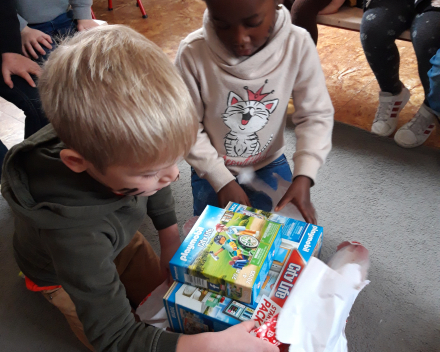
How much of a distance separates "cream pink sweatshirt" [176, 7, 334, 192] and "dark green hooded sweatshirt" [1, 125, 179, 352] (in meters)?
0.36

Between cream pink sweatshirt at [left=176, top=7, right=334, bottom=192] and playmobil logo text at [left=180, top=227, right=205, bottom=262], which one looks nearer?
playmobil logo text at [left=180, top=227, right=205, bottom=262]

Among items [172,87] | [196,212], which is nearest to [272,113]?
[196,212]

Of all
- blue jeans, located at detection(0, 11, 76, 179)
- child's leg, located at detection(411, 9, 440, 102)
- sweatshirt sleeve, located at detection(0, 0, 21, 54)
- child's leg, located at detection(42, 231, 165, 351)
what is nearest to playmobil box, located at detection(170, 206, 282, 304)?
child's leg, located at detection(42, 231, 165, 351)

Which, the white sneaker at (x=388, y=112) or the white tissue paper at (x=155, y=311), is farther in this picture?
the white sneaker at (x=388, y=112)

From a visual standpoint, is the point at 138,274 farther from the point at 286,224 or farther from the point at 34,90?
the point at 34,90

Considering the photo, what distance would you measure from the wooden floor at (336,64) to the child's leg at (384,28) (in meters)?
0.29

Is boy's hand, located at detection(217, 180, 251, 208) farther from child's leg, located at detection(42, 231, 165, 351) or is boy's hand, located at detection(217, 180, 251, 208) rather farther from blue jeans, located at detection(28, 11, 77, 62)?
blue jeans, located at detection(28, 11, 77, 62)

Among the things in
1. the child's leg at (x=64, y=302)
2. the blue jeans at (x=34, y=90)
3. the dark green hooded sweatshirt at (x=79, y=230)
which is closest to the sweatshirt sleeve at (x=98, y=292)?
the dark green hooded sweatshirt at (x=79, y=230)

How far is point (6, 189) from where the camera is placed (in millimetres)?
573

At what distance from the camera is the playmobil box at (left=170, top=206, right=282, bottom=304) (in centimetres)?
56

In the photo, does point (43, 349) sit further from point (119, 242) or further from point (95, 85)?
point (95, 85)

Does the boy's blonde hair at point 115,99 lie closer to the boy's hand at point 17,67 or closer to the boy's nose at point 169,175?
the boy's nose at point 169,175

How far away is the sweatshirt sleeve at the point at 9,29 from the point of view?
3.36 ft

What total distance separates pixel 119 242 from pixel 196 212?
0.39 metres
